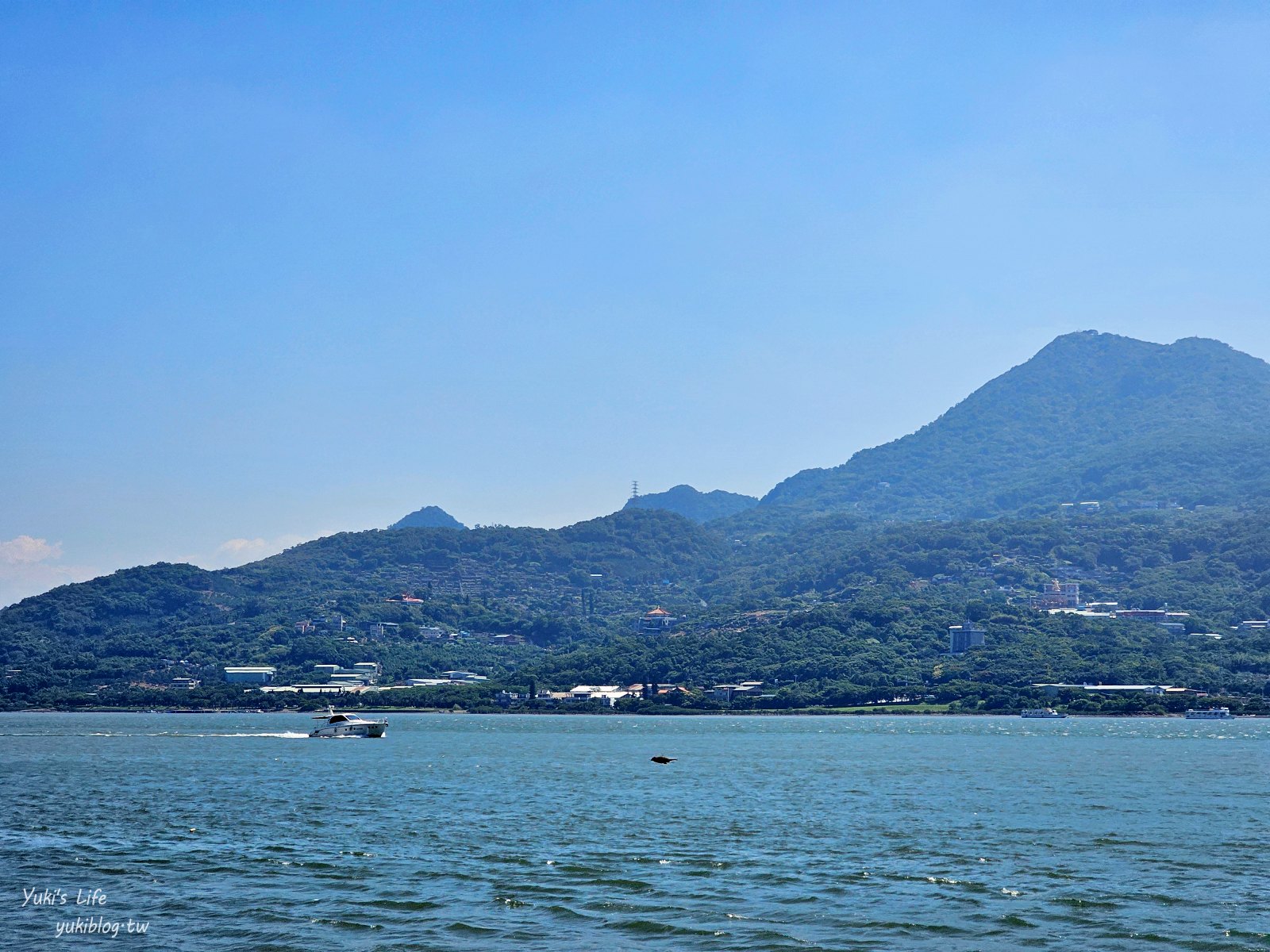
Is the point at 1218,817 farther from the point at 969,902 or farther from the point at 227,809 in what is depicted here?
the point at 227,809

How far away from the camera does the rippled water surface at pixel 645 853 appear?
35094 mm

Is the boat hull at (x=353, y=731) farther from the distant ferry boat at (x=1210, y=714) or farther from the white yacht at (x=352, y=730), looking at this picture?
the distant ferry boat at (x=1210, y=714)

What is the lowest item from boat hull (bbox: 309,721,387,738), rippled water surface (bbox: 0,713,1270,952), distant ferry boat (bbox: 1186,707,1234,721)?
rippled water surface (bbox: 0,713,1270,952)

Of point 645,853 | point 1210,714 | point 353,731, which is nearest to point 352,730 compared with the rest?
point 353,731

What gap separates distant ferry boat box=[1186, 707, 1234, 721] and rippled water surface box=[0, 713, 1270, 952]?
85.3 metres

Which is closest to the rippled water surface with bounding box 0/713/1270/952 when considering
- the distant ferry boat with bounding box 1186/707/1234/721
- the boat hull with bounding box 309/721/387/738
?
the boat hull with bounding box 309/721/387/738

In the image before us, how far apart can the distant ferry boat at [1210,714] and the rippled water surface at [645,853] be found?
280 feet

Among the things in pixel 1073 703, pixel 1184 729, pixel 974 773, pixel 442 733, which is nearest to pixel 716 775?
pixel 974 773

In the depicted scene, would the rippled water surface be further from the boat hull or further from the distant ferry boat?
the distant ferry boat

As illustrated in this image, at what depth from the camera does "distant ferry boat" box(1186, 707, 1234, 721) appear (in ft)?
583

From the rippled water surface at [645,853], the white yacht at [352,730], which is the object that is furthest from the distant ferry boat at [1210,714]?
the white yacht at [352,730]

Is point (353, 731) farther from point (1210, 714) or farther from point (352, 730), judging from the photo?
point (1210, 714)

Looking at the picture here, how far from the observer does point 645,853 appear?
48.6 meters

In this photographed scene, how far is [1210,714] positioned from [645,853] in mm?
149090
